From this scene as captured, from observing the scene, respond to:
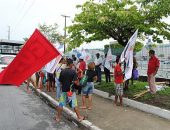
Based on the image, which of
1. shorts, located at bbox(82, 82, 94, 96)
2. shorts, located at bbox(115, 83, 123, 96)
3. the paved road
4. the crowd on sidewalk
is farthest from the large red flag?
shorts, located at bbox(115, 83, 123, 96)

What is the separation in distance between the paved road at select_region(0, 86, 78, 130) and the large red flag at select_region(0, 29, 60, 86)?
6.61 feet

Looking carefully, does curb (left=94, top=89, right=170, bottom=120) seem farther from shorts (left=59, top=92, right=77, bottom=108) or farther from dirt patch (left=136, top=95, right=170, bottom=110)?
shorts (left=59, top=92, right=77, bottom=108)

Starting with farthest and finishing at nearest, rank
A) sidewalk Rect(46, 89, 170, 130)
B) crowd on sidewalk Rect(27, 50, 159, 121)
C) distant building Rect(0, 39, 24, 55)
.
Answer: distant building Rect(0, 39, 24, 55) → crowd on sidewalk Rect(27, 50, 159, 121) → sidewalk Rect(46, 89, 170, 130)

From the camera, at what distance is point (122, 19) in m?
14.1

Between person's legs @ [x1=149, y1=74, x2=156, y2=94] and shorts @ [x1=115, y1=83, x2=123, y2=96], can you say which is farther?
person's legs @ [x1=149, y1=74, x2=156, y2=94]

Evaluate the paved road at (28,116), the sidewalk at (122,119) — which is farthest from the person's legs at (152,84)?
the paved road at (28,116)

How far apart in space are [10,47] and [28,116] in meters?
19.1

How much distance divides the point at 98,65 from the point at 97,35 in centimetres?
309

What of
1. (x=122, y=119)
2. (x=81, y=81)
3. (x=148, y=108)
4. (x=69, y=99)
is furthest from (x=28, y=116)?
(x=148, y=108)

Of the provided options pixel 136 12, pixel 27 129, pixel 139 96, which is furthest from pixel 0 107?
pixel 136 12

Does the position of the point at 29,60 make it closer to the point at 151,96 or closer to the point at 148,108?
the point at 148,108

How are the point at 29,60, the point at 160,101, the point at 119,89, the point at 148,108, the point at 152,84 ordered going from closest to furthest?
the point at 29,60
the point at 148,108
the point at 160,101
the point at 119,89
the point at 152,84

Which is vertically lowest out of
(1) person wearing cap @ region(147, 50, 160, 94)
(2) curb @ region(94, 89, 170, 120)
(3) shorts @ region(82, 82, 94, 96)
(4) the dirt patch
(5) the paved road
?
(5) the paved road

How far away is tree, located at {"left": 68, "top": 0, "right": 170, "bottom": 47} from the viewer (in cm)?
1398
